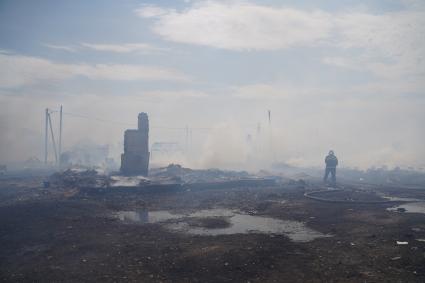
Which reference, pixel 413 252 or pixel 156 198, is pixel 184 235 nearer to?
pixel 413 252

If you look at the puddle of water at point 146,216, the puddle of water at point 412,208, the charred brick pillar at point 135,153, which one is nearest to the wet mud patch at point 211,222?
the puddle of water at point 146,216

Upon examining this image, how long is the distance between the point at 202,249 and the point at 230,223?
536 cm

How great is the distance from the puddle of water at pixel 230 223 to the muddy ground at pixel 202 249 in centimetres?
63

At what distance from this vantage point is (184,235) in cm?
1482

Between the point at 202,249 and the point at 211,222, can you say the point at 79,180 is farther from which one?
the point at 202,249

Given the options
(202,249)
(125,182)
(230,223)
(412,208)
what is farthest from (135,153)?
(202,249)

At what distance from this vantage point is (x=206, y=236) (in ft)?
48.1

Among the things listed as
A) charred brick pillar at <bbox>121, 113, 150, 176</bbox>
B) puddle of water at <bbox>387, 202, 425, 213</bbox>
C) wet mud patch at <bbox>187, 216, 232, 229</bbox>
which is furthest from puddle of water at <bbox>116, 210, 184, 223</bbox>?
charred brick pillar at <bbox>121, 113, 150, 176</bbox>

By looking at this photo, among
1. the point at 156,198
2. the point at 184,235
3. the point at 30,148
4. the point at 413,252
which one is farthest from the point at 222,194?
the point at 30,148

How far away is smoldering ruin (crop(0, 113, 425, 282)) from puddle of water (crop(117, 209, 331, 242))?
0.05 meters

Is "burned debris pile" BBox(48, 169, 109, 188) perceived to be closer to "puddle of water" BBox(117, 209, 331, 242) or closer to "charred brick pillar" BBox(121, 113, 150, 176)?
"charred brick pillar" BBox(121, 113, 150, 176)

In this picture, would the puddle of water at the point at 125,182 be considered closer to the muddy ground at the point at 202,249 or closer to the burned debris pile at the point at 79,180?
the burned debris pile at the point at 79,180

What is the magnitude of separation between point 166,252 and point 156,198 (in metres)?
14.6

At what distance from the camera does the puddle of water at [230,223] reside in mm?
15328
